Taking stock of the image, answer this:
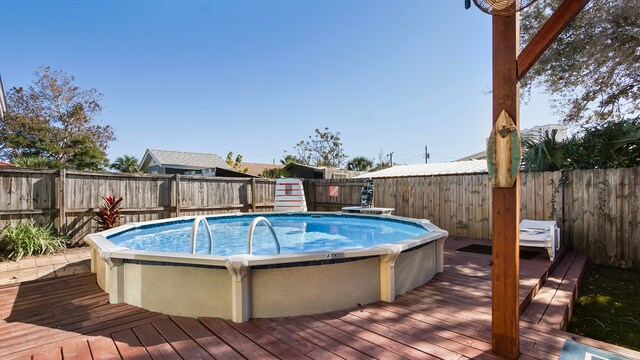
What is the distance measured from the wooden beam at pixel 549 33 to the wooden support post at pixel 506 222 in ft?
0.19

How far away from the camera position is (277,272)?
2.52 meters

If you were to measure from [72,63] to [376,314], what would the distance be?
18.1 m

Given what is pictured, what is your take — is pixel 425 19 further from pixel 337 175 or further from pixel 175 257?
pixel 337 175

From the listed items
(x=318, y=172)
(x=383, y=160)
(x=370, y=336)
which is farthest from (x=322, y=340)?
(x=383, y=160)

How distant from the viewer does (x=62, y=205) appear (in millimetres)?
5926

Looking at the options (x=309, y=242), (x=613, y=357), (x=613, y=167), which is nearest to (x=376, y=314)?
(x=613, y=357)

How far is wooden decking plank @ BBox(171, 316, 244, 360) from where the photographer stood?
1946 millimetres

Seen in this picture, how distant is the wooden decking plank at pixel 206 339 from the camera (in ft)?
6.39

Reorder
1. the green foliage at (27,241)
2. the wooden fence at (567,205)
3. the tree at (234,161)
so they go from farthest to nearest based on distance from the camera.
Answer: the tree at (234,161) → the green foliage at (27,241) → the wooden fence at (567,205)

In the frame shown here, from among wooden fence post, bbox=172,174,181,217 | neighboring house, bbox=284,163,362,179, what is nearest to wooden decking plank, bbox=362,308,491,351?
wooden fence post, bbox=172,174,181,217

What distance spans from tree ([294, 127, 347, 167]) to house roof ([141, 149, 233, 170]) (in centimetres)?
1086

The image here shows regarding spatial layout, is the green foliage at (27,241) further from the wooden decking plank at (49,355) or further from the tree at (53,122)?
the tree at (53,122)

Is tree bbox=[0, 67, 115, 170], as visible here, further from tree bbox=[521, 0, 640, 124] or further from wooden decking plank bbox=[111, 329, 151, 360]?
tree bbox=[521, 0, 640, 124]

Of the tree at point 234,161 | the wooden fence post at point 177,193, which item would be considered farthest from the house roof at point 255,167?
the wooden fence post at point 177,193
